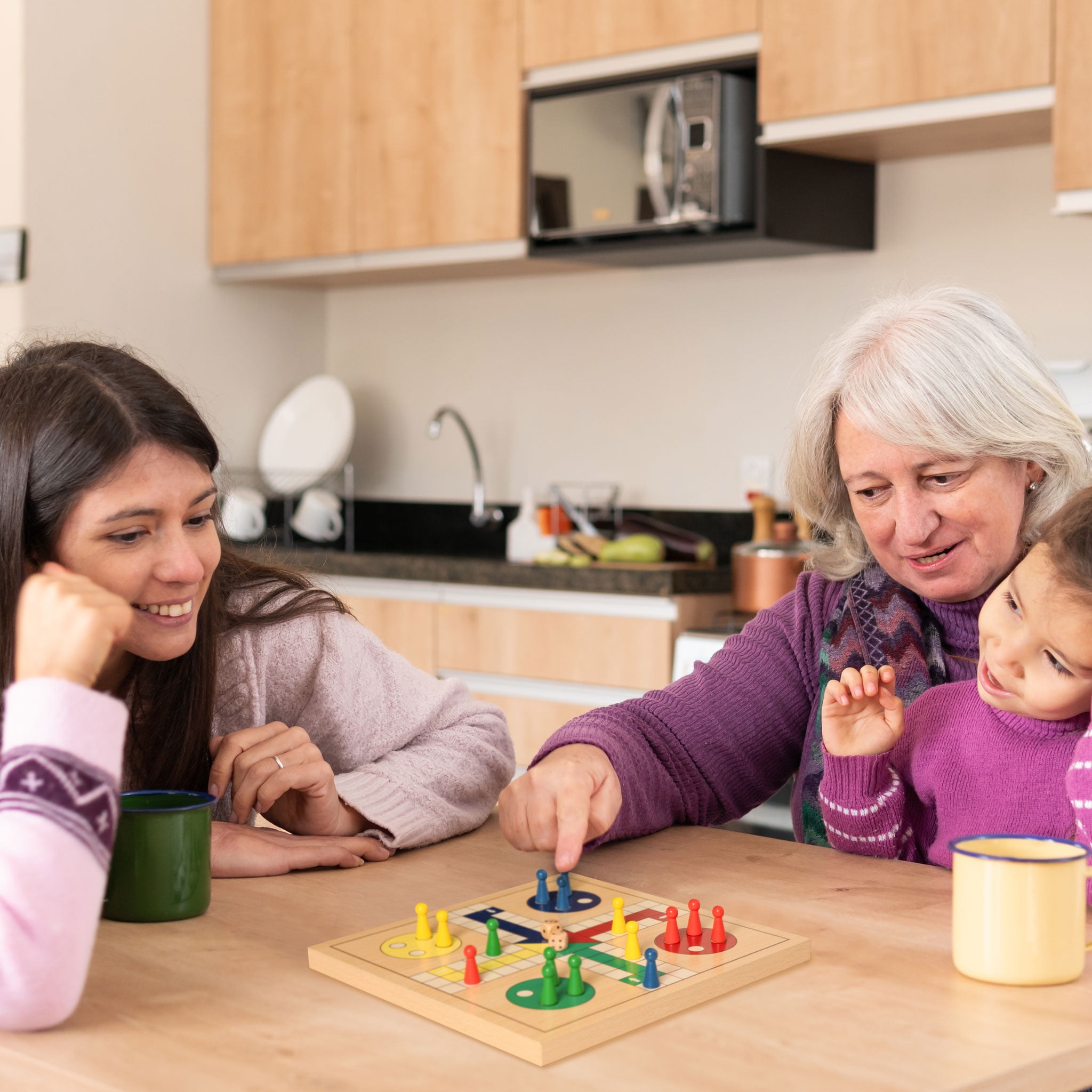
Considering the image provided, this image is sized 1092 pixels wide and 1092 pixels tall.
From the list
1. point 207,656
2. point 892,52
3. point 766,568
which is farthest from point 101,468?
point 892,52

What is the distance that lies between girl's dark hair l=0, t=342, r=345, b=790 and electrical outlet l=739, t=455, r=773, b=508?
7.49 feet

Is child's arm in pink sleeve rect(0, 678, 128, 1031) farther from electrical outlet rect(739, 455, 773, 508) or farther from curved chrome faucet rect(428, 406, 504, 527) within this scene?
curved chrome faucet rect(428, 406, 504, 527)

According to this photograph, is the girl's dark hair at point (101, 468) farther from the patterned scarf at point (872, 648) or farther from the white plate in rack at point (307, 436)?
the white plate in rack at point (307, 436)

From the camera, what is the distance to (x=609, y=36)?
3318 mm

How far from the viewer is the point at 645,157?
324cm

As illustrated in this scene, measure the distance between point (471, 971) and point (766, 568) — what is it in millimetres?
2238

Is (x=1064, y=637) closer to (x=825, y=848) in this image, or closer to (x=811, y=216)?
(x=825, y=848)

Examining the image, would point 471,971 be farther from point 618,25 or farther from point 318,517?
point 318,517

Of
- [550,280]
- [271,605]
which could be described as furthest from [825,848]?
[550,280]

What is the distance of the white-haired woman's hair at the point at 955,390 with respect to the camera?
4.73 feet

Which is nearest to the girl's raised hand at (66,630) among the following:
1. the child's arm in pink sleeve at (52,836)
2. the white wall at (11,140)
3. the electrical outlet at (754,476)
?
the child's arm in pink sleeve at (52,836)

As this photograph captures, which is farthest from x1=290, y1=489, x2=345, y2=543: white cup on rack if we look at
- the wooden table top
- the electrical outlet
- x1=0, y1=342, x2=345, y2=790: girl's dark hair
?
the wooden table top

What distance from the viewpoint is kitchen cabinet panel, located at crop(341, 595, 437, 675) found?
3.49 meters

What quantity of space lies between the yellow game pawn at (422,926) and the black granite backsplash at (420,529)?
9.21 feet
